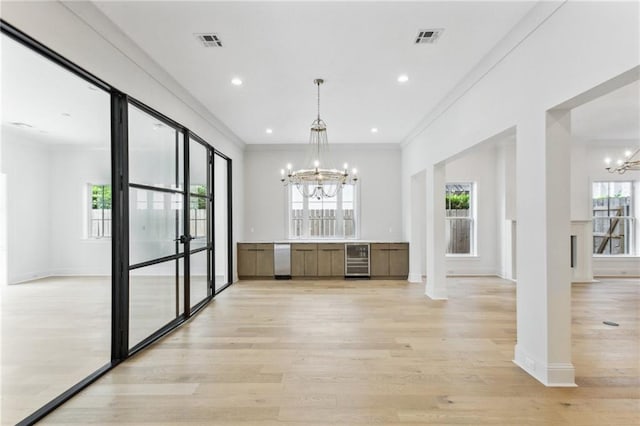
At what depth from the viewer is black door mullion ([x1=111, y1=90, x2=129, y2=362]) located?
3.08 m

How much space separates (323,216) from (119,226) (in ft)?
17.4

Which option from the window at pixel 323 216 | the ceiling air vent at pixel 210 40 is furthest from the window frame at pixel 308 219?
the ceiling air vent at pixel 210 40

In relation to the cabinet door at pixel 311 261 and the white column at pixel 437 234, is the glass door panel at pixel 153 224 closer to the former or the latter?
the cabinet door at pixel 311 261

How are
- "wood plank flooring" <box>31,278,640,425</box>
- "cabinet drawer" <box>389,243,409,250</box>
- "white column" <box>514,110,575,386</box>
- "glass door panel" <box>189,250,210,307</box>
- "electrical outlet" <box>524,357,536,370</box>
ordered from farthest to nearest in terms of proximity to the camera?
"cabinet drawer" <box>389,243,409,250</box>
"glass door panel" <box>189,250,210,307</box>
"electrical outlet" <box>524,357,536,370</box>
"white column" <box>514,110,575,386</box>
"wood plank flooring" <box>31,278,640,425</box>

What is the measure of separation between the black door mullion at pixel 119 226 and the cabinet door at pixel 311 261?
177 inches

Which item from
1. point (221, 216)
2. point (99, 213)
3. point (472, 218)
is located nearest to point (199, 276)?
point (221, 216)

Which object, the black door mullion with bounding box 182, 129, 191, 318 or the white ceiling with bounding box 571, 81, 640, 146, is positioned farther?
the white ceiling with bounding box 571, 81, 640, 146

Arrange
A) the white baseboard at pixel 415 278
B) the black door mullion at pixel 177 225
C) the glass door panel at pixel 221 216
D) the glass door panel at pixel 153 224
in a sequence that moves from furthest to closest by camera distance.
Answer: the white baseboard at pixel 415 278 < the glass door panel at pixel 221 216 < the black door mullion at pixel 177 225 < the glass door panel at pixel 153 224

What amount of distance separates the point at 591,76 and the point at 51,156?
32.6 feet

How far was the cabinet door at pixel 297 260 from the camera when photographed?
24.3 ft

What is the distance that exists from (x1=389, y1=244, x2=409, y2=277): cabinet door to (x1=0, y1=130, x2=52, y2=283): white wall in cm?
800

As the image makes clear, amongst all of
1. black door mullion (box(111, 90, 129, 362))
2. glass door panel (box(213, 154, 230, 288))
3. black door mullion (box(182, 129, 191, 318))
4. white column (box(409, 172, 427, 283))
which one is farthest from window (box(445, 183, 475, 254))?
black door mullion (box(111, 90, 129, 362))

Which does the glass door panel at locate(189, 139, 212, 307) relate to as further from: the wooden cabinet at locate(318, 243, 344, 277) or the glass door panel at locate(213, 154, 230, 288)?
the wooden cabinet at locate(318, 243, 344, 277)

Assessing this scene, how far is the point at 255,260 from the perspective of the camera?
7414 millimetres
